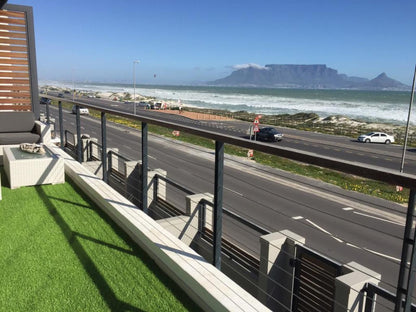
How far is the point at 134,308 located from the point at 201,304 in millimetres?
402

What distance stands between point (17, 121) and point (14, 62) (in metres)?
1.32

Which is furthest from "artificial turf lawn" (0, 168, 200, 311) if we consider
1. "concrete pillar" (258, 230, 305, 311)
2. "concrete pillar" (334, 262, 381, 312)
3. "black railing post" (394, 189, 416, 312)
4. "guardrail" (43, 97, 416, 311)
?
"concrete pillar" (258, 230, 305, 311)

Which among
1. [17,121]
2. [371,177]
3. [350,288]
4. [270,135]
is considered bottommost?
[270,135]

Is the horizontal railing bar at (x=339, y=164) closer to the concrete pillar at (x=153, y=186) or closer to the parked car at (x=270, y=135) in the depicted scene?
the concrete pillar at (x=153, y=186)

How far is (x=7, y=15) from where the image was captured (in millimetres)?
7398

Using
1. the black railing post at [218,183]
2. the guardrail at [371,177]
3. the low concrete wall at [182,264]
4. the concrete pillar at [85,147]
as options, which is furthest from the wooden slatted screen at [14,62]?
the black railing post at [218,183]

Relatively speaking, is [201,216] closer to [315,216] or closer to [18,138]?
[18,138]

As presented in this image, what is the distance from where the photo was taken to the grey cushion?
7.21 m

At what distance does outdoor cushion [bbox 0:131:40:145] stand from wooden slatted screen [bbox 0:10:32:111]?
2.93ft

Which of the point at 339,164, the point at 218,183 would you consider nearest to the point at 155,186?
the point at 218,183

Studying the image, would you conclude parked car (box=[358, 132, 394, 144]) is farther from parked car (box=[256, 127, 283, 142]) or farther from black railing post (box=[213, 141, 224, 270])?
black railing post (box=[213, 141, 224, 270])

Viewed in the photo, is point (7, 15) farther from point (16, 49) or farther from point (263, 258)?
point (263, 258)

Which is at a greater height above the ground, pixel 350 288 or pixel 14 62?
pixel 14 62

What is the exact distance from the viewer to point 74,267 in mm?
2596
